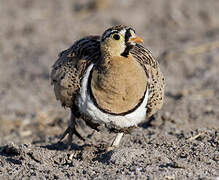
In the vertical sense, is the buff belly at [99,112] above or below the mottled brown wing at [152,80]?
below

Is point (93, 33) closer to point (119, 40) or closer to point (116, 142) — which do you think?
point (116, 142)

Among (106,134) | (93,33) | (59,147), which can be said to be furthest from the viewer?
(93,33)

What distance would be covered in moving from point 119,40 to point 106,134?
187cm

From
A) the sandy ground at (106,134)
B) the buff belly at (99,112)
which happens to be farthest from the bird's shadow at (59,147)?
the buff belly at (99,112)

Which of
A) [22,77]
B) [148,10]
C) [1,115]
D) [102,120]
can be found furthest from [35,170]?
[148,10]

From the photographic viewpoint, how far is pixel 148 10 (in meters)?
12.6

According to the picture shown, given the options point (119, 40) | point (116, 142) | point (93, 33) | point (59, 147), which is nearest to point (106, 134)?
point (59, 147)

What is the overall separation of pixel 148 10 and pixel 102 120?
26.1ft

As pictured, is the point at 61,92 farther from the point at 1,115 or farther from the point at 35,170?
the point at 1,115

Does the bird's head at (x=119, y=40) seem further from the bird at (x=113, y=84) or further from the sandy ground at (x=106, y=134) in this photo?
the sandy ground at (x=106, y=134)

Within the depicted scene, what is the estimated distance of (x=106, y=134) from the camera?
21.2ft

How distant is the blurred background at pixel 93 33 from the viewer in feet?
24.8

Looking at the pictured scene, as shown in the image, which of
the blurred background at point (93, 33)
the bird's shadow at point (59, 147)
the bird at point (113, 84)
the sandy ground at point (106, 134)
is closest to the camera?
the sandy ground at point (106, 134)

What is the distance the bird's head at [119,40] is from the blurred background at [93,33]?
193 centimetres
